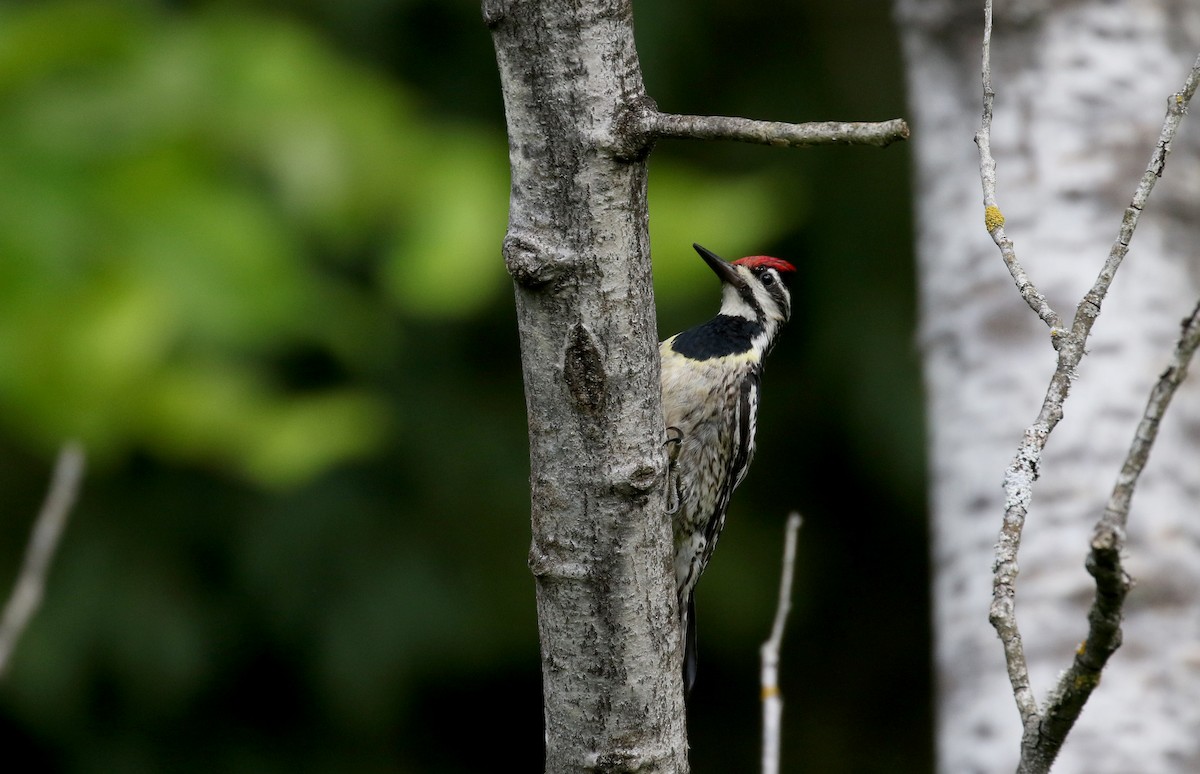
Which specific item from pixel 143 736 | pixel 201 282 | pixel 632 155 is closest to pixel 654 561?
pixel 632 155

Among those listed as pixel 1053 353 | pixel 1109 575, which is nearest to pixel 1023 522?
pixel 1109 575

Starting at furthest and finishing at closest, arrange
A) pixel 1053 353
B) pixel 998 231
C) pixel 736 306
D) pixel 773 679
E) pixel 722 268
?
pixel 736 306 → pixel 722 268 → pixel 1053 353 → pixel 773 679 → pixel 998 231

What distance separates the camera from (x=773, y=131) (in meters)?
1.10

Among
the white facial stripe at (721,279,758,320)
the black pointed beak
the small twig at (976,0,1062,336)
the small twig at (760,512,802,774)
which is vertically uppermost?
the black pointed beak

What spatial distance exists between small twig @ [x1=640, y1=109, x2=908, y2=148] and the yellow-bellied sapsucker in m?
1.63

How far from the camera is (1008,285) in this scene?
292 cm

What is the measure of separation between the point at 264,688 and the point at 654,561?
3546 mm

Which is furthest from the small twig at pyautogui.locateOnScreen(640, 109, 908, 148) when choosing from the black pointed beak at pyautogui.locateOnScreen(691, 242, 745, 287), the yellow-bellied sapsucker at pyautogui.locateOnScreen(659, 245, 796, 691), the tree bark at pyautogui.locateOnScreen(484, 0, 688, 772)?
the black pointed beak at pyautogui.locateOnScreen(691, 242, 745, 287)

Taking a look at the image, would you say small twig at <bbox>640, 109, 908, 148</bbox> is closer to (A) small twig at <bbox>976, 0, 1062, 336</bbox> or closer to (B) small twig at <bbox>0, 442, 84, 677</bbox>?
(A) small twig at <bbox>976, 0, 1062, 336</bbox>

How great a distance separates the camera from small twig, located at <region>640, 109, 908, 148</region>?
3.43ft

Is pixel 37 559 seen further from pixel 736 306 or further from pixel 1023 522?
pixel 736 306

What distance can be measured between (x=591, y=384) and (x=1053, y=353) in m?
1.83

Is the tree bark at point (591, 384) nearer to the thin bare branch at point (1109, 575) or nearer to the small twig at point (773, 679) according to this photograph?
the small twig at point (773, 679)

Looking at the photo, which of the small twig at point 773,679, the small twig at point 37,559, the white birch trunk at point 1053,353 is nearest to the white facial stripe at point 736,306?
the white birch trunk at point 1053,353
